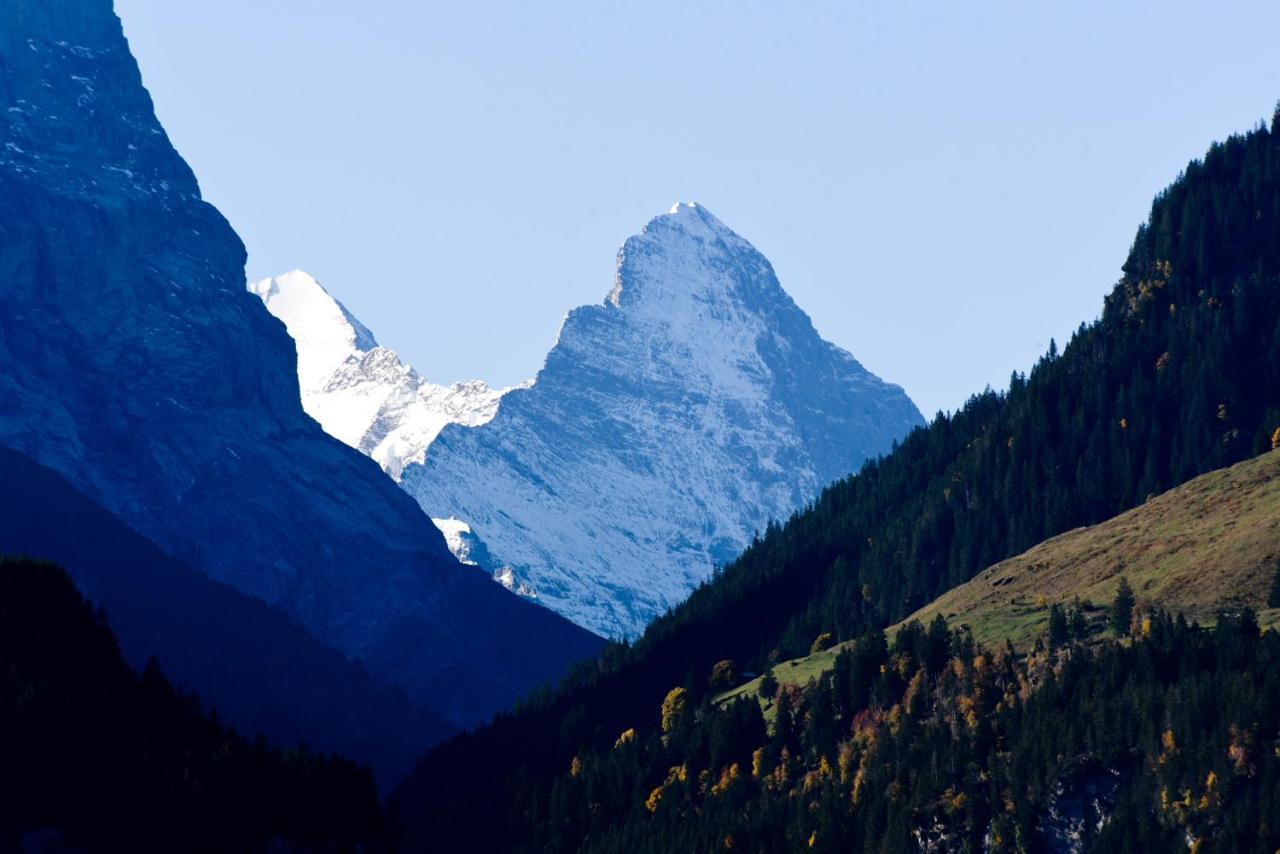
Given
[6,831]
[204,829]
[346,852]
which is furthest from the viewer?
[346,852]

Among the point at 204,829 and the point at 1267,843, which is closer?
the point at 204,829

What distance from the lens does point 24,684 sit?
588ft

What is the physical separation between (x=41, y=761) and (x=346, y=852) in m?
30.3

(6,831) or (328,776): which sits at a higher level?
(328,776)

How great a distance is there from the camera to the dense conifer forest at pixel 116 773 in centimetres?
16712

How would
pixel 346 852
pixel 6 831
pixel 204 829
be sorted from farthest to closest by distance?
pixel 346 852 → pixel 204 829 → pixel 6 831

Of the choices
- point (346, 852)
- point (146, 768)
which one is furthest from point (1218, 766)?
point (146, 768)

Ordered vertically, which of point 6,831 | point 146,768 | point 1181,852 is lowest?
point 6,831

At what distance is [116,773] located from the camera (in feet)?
576

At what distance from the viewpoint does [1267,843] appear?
19075 cm

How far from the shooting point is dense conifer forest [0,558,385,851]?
167125 mm

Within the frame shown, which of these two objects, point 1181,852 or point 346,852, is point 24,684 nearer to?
point 346,852

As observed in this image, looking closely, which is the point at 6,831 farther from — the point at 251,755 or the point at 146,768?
the point at 251,755

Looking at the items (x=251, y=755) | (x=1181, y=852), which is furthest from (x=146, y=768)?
(x=1181, y=852)
